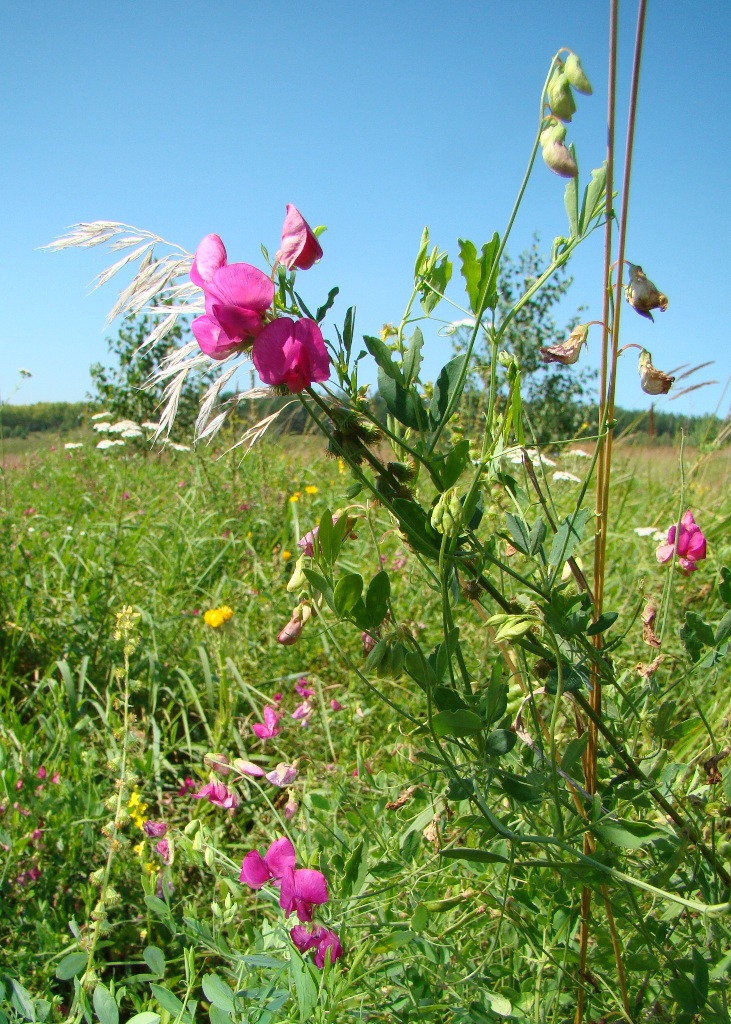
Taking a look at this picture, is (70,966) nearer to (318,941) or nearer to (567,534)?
(318,941)

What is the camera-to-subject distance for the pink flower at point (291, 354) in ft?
1.66

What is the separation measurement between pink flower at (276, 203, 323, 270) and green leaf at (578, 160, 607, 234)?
191 millimetres

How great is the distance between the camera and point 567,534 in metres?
0.60

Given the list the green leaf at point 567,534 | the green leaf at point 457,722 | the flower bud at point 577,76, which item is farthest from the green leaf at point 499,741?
the flower bud at point 577,76

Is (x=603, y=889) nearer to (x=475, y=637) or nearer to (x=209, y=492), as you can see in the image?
(x=475, y=637)

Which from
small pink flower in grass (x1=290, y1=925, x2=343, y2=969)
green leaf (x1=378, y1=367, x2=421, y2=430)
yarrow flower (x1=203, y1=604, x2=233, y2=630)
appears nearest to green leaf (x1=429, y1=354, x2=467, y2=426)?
green leaf (x1=378, y1=367, x2=421, y2=430)

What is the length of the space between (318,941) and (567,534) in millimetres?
494

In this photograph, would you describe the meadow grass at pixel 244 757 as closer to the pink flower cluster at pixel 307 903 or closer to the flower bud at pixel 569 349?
the pink flower cluster at pixel 307 903

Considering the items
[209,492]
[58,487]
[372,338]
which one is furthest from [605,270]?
[58,487]

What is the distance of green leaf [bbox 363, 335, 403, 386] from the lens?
1.75ft

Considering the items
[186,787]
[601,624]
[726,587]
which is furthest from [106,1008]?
[186,787]

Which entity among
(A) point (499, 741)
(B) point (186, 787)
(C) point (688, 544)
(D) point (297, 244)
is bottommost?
(B) point (186, 787)

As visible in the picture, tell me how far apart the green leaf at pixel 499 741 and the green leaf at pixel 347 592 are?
145mm

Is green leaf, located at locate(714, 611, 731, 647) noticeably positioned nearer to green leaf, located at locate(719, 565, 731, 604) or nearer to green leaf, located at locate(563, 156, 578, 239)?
green leaf, located at locate(719, 565, 731, 604)
